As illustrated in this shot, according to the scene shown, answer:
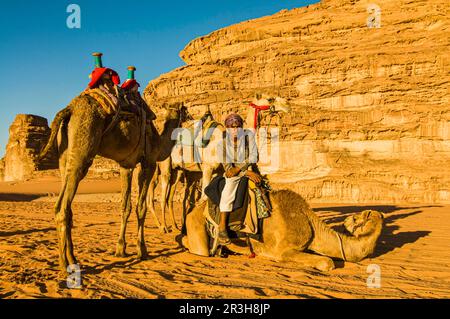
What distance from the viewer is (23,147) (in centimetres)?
7038

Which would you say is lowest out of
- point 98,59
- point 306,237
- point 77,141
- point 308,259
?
point 308,259

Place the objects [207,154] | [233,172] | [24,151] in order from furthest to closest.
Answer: [24,151], [207,154], [233,172]

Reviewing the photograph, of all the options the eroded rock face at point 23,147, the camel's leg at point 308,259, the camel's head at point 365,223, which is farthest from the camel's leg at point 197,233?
the eroded rock face at point 23,147

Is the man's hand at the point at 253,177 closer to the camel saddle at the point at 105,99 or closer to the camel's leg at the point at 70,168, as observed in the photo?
the camel saddle at the point at 105,99

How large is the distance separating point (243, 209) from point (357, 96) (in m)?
21.8

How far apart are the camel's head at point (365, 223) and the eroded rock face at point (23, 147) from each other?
226 feet

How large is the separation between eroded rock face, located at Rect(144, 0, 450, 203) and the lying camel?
16.1m

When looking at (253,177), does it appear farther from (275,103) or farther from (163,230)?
(163,230)

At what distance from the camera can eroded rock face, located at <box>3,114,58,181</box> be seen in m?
67.6

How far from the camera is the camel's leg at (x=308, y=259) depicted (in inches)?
197

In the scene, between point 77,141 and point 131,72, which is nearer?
point 77,141

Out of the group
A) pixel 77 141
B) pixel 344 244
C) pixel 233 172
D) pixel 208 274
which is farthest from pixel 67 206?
pixel 344 244

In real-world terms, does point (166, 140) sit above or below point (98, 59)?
below

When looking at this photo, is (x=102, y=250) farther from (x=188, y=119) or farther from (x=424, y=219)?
(x=424, y=219)
